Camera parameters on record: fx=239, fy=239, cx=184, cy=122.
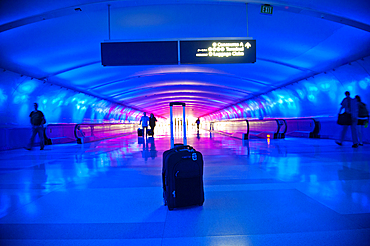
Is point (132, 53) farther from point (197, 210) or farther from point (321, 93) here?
point (321, 93)

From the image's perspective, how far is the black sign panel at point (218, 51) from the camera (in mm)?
7922

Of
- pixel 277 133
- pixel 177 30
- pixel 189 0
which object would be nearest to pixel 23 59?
pixel 177 30

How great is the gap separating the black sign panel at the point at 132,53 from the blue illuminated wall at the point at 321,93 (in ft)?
28.0

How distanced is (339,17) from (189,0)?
4.70m

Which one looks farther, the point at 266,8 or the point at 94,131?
the point at 94,131

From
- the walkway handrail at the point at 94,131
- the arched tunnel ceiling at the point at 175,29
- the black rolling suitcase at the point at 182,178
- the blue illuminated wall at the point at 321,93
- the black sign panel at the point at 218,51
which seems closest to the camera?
the black rolling suitcase at the point at 182,178

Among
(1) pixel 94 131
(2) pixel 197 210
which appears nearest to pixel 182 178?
(2) pixel 197 210

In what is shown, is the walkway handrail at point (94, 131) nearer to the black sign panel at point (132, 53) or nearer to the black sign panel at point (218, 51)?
the black sign panel at point (132, 53)

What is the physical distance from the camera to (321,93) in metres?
14.2

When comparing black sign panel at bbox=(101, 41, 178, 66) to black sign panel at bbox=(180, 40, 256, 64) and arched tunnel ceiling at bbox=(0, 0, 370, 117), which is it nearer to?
arched tunnel ceiling at bbox=(0, 0, 370, 117)

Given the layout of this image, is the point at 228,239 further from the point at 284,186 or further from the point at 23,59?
the point at 23,59

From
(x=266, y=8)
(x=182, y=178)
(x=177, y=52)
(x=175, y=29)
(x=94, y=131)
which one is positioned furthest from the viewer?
(x=94, y=131)

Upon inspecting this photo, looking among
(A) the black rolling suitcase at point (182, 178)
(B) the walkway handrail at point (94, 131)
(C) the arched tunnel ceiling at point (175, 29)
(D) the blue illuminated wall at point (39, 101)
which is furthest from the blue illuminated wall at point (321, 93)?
(D) the blue illuminated wall at point (39, 101)

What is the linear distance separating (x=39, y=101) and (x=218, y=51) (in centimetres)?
1130
